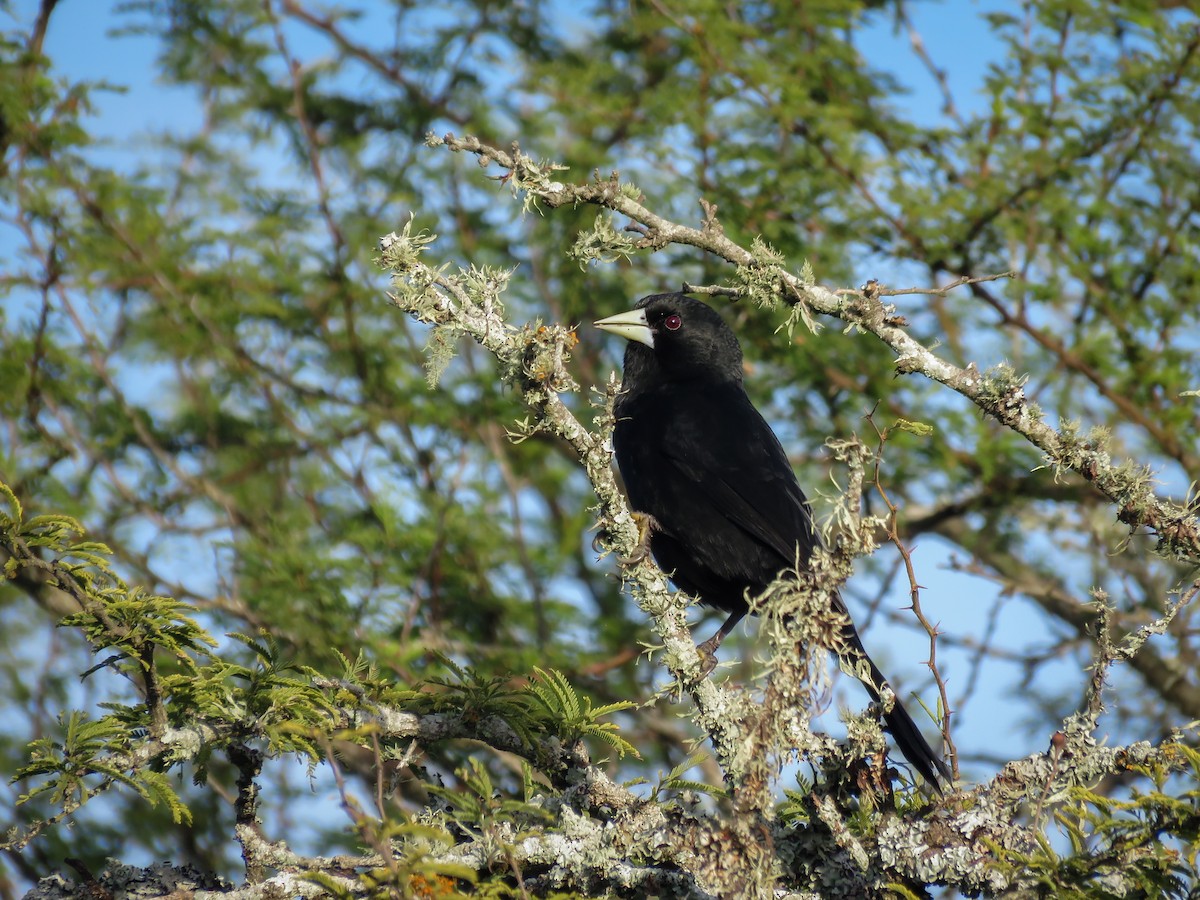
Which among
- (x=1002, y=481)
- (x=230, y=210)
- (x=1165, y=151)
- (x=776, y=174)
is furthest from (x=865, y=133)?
(x=230, y=210)

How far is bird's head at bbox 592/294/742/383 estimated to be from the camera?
462 centimetres

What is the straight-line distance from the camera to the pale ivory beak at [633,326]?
4.52 meters

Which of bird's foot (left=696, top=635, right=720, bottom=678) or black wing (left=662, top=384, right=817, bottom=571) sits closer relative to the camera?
bird's foot (left=696, top=635, right=720, bottom=678)

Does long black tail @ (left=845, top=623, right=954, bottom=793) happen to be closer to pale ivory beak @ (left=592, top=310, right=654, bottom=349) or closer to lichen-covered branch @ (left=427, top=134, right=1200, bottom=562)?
lichen-covered branch @ (left=427, top=134, right=1200, bottom=562)

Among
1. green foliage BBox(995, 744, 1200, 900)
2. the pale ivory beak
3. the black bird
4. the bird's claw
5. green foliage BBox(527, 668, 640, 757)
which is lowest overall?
green foliage BBox(995, 744, 1200, 900)

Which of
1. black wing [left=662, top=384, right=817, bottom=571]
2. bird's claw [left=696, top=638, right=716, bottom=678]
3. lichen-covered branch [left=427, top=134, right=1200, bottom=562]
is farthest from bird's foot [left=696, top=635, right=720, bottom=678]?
lichen-covered branch [left=427, top=134, right=1200, bottom=562]

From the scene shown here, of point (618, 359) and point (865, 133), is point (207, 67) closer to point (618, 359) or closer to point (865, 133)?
point (618, 359)

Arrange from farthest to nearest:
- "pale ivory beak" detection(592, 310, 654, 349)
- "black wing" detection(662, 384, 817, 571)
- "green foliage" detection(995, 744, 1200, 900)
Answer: "pale ivory beak" detection(592, 310, 654, 349) < "black wing" detection(662, 384, 817, 571) < "green foliage" detection(995, 744, 1200, 900)

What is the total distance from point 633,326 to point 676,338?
197mm

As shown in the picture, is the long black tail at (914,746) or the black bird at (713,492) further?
the black bird at (713,492)

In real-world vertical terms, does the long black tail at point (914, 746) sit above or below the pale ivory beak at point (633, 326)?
below

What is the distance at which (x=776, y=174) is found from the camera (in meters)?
5.97

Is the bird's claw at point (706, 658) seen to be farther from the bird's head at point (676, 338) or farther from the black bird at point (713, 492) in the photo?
the bird's head at point (676, 338)

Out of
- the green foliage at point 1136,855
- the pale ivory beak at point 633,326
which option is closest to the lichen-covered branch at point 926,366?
the green foliage at point 1136,855
